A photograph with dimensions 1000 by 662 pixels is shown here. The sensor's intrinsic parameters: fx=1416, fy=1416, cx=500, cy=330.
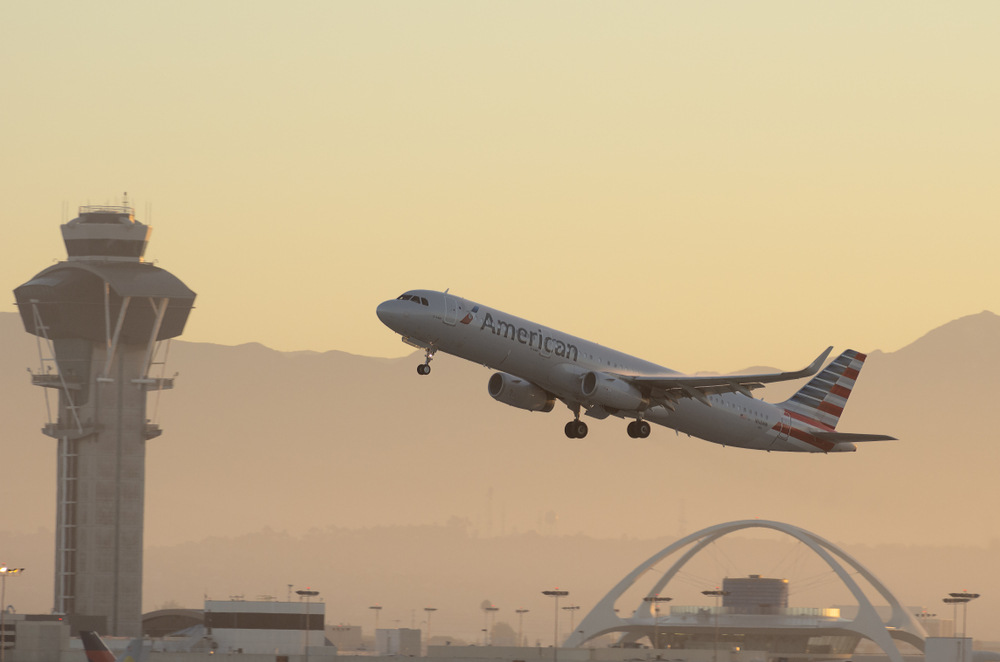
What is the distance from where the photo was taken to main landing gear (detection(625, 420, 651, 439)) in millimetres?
76875

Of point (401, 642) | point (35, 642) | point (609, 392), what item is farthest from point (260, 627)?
point (609, 392)

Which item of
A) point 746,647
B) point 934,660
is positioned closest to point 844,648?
point 746,647

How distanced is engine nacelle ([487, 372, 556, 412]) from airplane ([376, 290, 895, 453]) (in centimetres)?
5

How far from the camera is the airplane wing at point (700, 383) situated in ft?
239

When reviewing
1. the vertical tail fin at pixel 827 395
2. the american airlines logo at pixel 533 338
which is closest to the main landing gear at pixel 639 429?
the american airlines logo at pixel 533 338

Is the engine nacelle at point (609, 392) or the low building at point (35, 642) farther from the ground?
the engine nacelle at point (609, 392)

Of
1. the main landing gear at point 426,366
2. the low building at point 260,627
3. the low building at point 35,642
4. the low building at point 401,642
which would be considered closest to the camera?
the main landing gear at point 426,366

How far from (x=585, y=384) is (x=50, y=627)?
250 feet

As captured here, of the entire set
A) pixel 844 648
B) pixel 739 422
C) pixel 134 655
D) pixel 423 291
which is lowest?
pixel 844 648

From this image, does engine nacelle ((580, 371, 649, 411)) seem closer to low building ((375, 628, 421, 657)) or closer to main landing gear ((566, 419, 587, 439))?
main landing gear ((566, 419, 587, 439))

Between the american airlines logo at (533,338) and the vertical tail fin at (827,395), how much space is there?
68.6ft

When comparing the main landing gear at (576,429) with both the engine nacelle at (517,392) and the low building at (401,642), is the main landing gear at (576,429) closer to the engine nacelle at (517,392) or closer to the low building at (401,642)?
the engine nacelle at (517,392)

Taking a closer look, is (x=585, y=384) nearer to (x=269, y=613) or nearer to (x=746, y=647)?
(x=269, y=613)

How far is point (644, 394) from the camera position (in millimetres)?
75188
